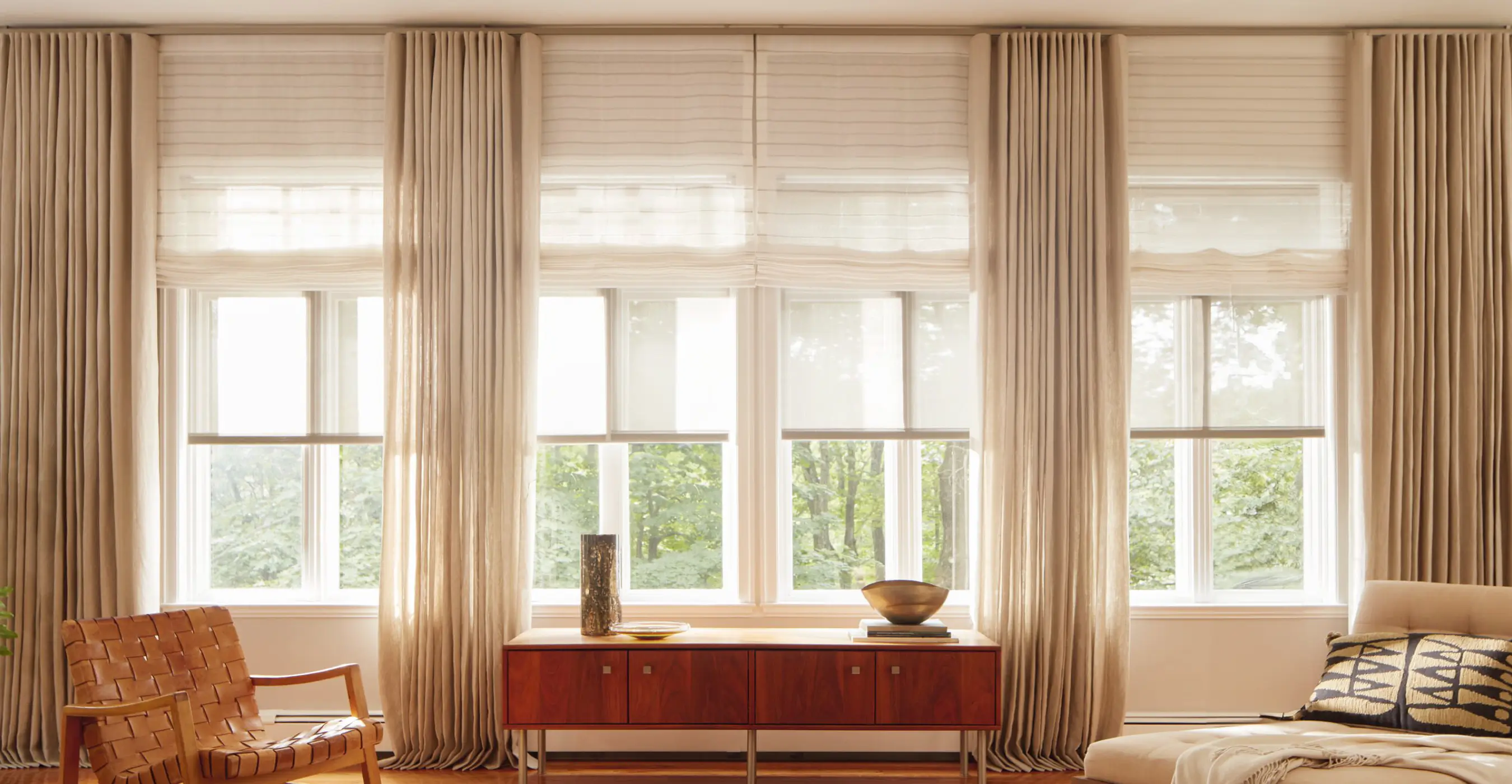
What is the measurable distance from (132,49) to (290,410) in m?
1.53

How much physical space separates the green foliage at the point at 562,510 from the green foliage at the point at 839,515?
853mm

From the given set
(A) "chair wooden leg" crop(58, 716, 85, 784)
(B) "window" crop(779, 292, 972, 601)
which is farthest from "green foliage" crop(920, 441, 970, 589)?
(A) "chair wooden leg" crop(58, 716, 85, 784)

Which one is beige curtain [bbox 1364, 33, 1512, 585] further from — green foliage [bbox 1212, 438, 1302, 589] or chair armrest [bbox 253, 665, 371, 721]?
chair armrest [bbox 253, 665, 371, 721]

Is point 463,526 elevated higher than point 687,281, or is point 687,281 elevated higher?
point 687,281

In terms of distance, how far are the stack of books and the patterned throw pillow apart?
1.16 metres

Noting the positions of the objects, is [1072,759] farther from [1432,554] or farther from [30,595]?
[30,595]

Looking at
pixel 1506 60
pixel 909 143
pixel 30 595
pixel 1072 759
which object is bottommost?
pixel 1072 759

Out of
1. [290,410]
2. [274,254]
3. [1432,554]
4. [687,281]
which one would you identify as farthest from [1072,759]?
[274,254]

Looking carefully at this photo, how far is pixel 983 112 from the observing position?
166 inches

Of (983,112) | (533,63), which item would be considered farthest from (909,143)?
(533,63)

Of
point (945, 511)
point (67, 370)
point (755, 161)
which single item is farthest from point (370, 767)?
point (755, 161)

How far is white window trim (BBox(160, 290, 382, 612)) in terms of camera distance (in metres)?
4.32

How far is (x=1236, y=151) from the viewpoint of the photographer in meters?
4.29

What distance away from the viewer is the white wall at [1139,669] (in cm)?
428
